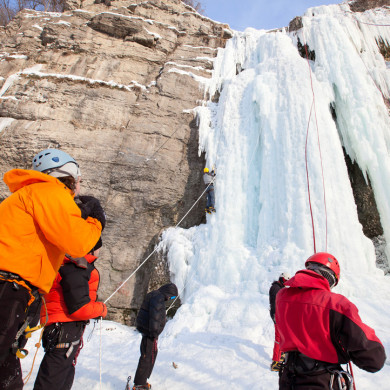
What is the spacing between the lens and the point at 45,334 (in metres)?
2.07

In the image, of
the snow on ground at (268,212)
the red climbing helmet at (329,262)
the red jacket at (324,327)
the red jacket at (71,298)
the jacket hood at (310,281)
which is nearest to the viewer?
the red jacket at (324,327)

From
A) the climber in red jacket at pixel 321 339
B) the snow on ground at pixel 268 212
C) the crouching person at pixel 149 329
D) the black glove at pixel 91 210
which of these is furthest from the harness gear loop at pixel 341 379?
the crouching person at pixel 149 329

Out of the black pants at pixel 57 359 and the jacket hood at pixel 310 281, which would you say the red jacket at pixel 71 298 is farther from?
the jacket hood at pixel 310 281

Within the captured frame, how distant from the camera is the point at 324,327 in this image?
1605 mm

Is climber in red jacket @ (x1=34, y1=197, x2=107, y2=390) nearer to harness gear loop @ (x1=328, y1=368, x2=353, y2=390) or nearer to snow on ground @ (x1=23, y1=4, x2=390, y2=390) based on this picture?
snow on ground @ (x1=23, y1=4, x2=390, y2=390)

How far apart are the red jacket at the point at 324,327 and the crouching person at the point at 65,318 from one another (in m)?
1.46

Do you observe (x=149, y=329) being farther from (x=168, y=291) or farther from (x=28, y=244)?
(x=28, y=244)

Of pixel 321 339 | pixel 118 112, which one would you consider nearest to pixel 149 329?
→ pixel 321 339

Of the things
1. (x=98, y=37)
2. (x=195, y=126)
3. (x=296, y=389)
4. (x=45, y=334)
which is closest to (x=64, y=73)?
(x=98, y=37)

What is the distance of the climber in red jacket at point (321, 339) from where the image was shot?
4.96ft

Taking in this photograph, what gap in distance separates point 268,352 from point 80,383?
2474mm

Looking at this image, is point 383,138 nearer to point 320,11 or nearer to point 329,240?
point 329,240

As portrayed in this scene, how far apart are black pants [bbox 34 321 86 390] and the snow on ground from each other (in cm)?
126

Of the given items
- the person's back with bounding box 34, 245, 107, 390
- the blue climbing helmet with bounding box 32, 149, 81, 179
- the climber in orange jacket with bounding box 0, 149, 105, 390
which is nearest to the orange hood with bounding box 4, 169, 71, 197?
the climber in orange jacket with bounding box 0, 149, 105, 390
